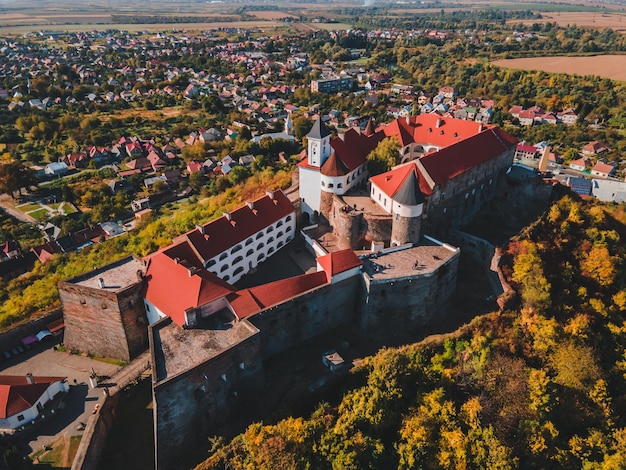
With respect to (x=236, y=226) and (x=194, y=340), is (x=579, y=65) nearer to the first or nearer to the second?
(x=236, y=226)

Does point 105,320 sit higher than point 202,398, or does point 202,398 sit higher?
point 105,320

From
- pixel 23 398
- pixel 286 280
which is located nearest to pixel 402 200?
pixel 286 280

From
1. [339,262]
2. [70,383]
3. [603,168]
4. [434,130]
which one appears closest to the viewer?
[70,383]

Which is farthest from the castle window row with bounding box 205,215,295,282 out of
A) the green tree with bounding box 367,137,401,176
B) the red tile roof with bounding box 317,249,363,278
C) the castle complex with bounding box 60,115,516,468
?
the green tree with bounding box 367,137,401,176

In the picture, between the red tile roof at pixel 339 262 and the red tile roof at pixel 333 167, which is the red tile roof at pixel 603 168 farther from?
the red tile roof at pixel 339 262

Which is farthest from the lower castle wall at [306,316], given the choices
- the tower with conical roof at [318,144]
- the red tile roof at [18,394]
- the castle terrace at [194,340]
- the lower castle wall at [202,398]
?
the red tile roof at [18,394]

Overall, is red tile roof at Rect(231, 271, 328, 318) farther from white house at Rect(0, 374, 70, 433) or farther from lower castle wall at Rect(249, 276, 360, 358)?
white house at Rect(0, 374, 70, 433)
